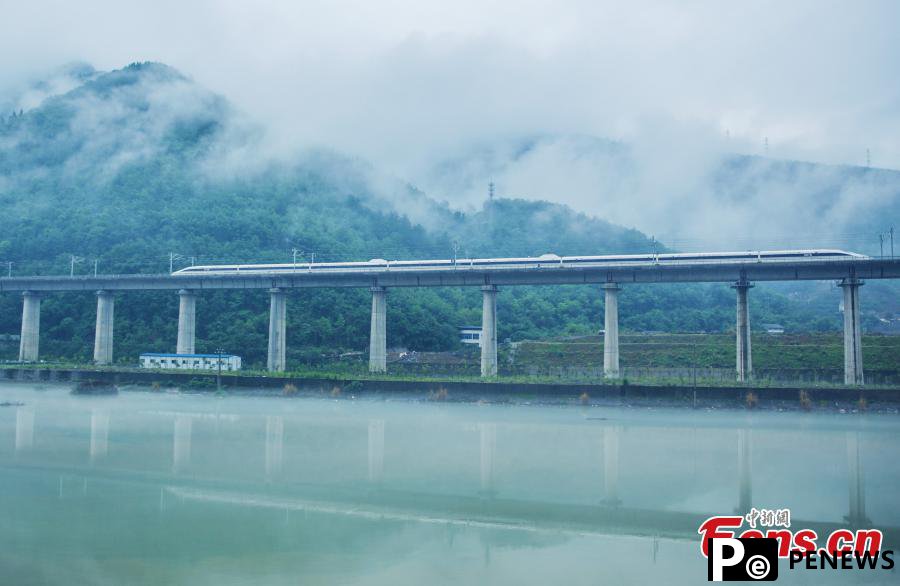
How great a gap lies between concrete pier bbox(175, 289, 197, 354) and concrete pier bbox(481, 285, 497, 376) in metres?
25.2

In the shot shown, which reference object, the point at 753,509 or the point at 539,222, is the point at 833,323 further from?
the point at 753,509

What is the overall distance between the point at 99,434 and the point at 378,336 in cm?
2765

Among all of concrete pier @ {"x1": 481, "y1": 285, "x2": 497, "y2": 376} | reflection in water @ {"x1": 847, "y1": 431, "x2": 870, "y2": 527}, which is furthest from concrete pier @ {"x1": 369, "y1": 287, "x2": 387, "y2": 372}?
reflection in water @ {"x1": 847, "y1": 431, "x2": 870, "y2": 527}

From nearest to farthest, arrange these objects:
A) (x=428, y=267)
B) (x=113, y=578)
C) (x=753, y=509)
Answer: (x=113, y=578) < (x=753, y=509) < (x=428, y=267)

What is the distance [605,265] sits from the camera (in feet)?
172

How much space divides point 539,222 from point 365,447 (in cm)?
11581

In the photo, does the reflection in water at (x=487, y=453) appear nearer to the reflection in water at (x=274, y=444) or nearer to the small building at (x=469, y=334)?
the reflection in water at (x=274, y=444)

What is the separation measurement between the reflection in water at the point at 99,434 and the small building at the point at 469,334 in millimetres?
44890

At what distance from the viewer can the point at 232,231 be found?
87.1 m

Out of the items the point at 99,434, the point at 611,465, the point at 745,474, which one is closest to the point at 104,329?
the point at 99,434

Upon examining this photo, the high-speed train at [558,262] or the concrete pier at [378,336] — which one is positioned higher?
the high-speed train at [558,262]

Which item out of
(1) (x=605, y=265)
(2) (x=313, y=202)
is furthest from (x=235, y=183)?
(1) (x=605, y=265)

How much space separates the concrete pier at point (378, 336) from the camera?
55.7m

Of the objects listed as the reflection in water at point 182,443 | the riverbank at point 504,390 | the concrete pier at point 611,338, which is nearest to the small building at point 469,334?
the concrete pier at point 611,338
